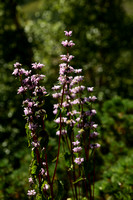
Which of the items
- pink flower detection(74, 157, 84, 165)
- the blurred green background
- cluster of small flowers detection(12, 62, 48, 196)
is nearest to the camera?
cluster of small flowers detection(12, 62, 48, 196)

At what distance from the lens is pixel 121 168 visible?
313 cm

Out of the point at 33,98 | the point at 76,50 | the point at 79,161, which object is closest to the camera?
the point at 33,98

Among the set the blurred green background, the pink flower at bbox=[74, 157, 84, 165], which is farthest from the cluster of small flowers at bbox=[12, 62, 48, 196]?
the blurred green background

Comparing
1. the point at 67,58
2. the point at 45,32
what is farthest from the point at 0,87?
the point at 67,58

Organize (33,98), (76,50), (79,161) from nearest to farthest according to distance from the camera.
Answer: (33,98), (79,161), (76,50)

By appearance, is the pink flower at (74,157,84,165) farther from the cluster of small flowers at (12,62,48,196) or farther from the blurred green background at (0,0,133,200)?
the blurred green background at (0,0,133,200)

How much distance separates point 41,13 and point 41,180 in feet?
26.4

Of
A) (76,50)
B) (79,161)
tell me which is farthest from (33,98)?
(76,50)

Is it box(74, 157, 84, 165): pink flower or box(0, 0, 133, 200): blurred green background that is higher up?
box(0, 0, 133, 200): blurred green background

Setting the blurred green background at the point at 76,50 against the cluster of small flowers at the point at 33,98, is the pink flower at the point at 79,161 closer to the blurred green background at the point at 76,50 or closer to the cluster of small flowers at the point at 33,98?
the cluster of small flowers at the point at 33,98

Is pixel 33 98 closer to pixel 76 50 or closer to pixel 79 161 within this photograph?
pixel 79 161

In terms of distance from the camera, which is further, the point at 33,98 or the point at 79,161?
the point at 79,161

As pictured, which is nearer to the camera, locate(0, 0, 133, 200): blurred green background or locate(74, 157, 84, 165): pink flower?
locate(74, 157, 84, 165): pink flower

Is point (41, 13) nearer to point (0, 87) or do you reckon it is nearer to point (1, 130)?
point (0, 87)
